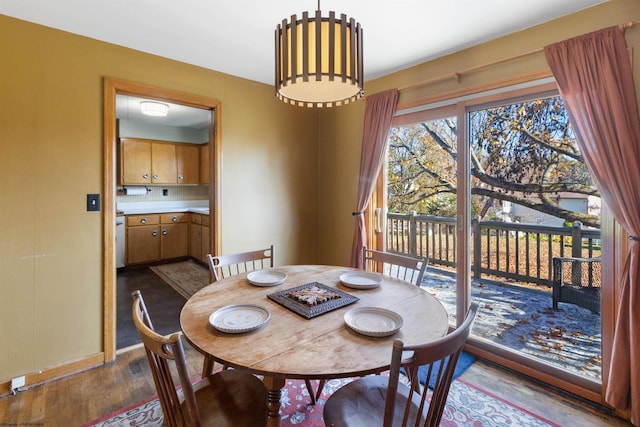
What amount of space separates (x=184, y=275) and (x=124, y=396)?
2.64 metres

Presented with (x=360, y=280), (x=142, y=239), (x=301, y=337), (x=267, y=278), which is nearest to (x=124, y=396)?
(x=267, y=278)

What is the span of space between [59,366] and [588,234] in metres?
3.73

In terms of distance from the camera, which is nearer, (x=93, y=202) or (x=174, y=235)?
(x=93, y=202)

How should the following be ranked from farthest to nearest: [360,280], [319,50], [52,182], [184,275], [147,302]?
[184,275] → [147,302] → [52,182] → [360,280] → [319,50]

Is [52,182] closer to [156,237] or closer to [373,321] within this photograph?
[373,321]

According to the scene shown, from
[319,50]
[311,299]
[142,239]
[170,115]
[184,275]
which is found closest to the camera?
[319,50]

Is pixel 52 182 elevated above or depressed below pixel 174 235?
above

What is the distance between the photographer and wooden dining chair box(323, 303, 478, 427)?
2.89ft

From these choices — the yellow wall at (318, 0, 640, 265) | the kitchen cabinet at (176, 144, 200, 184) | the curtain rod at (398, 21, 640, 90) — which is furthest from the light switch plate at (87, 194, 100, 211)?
the kitchen cabinet at (176, 144, 200, 184)

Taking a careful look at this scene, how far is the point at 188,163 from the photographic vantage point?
5.50 m

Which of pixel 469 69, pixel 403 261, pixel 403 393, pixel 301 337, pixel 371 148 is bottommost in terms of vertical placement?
pixel 403 393

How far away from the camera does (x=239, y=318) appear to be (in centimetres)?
128

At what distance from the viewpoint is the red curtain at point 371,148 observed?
9.21 feet

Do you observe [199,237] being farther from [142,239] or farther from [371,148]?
[371,148]
